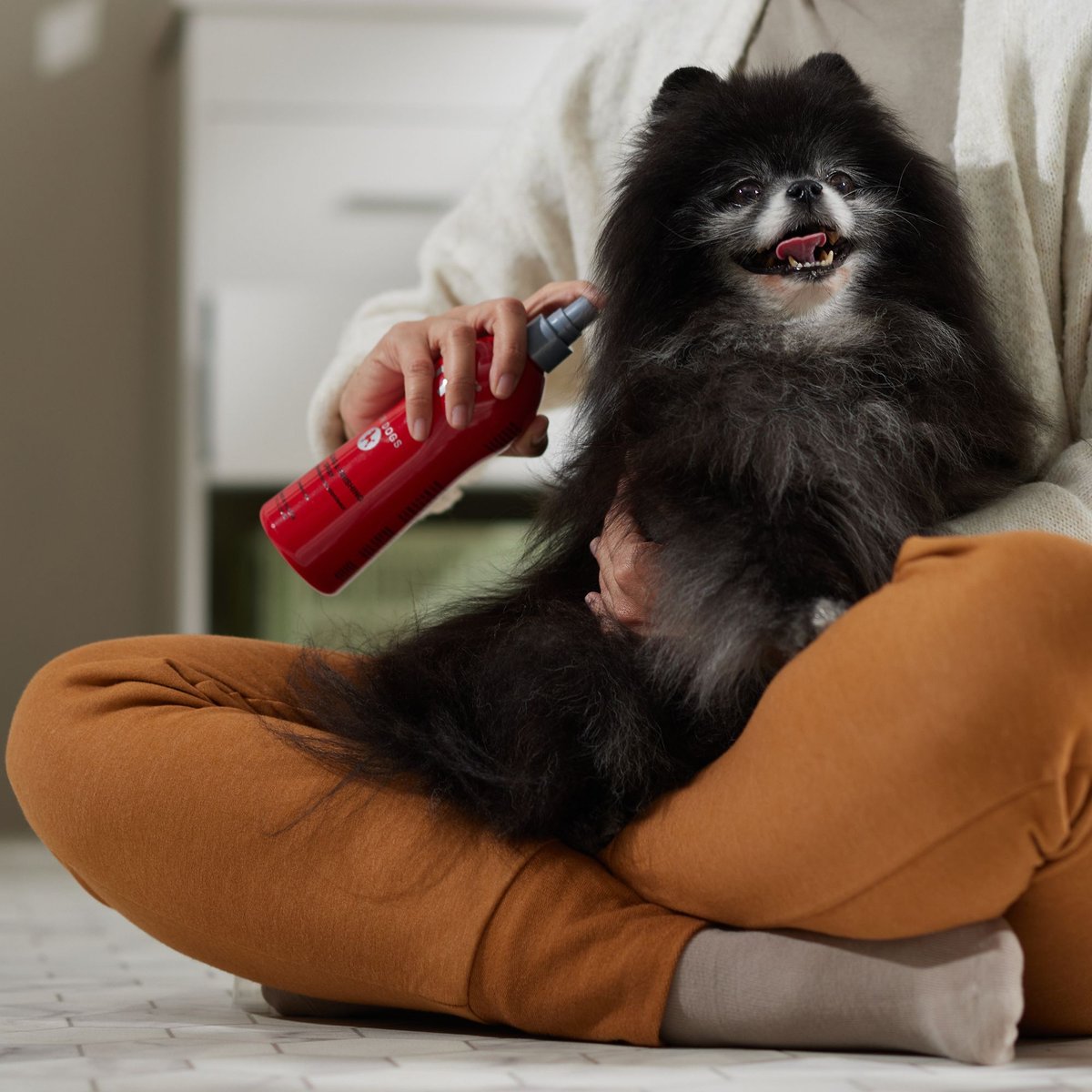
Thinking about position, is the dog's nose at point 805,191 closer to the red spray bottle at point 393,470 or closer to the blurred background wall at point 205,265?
the red spray bottle at point 393,470

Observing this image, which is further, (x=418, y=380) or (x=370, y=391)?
(x=370, y=391)

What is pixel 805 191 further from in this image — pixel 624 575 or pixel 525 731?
pixel 525 731

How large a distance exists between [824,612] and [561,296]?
0.39 meters

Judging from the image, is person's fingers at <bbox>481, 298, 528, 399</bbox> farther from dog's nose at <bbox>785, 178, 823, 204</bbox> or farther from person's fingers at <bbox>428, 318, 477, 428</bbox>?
dog's nose at <bbox>785, 178, 823, 204</bbox>

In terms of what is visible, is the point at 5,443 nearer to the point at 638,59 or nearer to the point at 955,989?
the point at 638,59

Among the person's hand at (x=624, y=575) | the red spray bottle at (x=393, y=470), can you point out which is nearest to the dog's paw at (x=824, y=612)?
the person's hand at (x=624, y=575)

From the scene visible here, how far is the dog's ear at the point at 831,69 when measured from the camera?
3.46ft

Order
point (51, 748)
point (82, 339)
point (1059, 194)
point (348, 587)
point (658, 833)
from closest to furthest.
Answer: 1. point (658, 833)
2. point (51, 748)
3. point (1059, 194)
4. point (348, 587)
5. point (82, 339)

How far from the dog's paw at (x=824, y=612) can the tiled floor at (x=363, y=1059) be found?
0.24m

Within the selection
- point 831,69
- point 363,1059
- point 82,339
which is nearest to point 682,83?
point 831,69

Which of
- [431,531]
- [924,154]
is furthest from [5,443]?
[924,154]

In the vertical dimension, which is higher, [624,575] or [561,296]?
[561,296]

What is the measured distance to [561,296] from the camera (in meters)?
1.07

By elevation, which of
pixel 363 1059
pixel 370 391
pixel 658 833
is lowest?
pixel 363 1059
